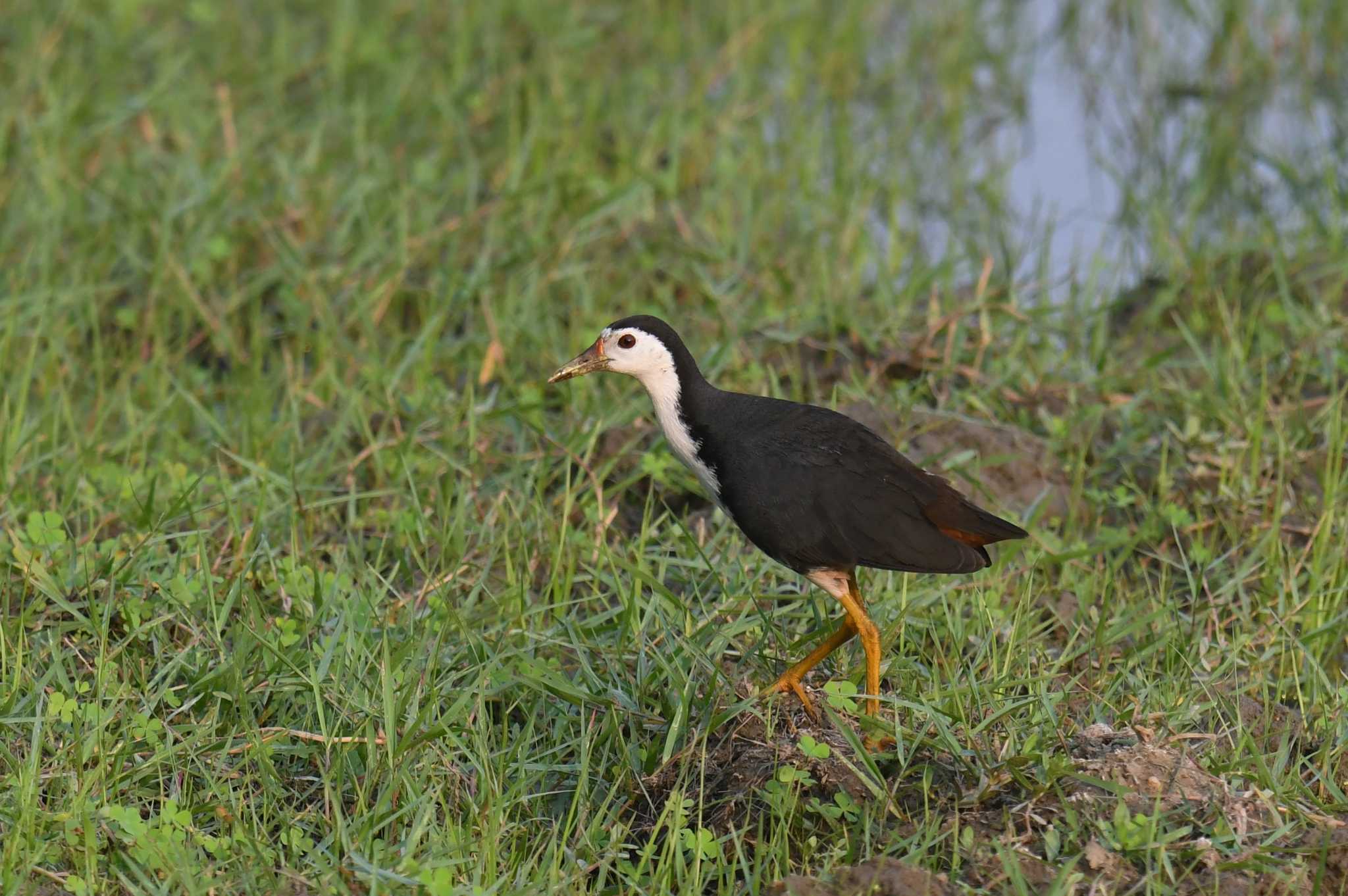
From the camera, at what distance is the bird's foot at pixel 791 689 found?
155 inches

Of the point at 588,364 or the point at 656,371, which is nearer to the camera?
the point at 656,371

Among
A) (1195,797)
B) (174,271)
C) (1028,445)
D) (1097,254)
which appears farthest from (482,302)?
(1195,797)

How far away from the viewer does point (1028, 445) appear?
5.40 meters

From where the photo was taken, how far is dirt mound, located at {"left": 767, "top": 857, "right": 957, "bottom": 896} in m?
3.27

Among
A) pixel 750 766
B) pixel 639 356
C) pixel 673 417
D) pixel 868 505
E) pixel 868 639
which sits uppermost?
pixel 639 356

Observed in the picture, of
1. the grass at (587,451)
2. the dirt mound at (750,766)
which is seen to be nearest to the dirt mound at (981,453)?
the grass at (587,451)

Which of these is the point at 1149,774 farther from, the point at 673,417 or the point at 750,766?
the point at 673,417

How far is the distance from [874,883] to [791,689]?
2.66ft

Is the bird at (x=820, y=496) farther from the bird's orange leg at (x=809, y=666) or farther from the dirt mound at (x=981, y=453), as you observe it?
the dirt mound at (x=981, y=453)

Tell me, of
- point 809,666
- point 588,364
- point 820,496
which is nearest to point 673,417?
point 588,364

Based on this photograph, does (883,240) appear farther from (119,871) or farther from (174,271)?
(119,871)

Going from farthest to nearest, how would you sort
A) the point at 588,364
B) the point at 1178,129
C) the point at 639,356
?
the point at 1178,129 < the point at 588,364 < the point at 639,356

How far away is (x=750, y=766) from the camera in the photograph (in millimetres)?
3797

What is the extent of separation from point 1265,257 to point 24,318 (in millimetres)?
4460
